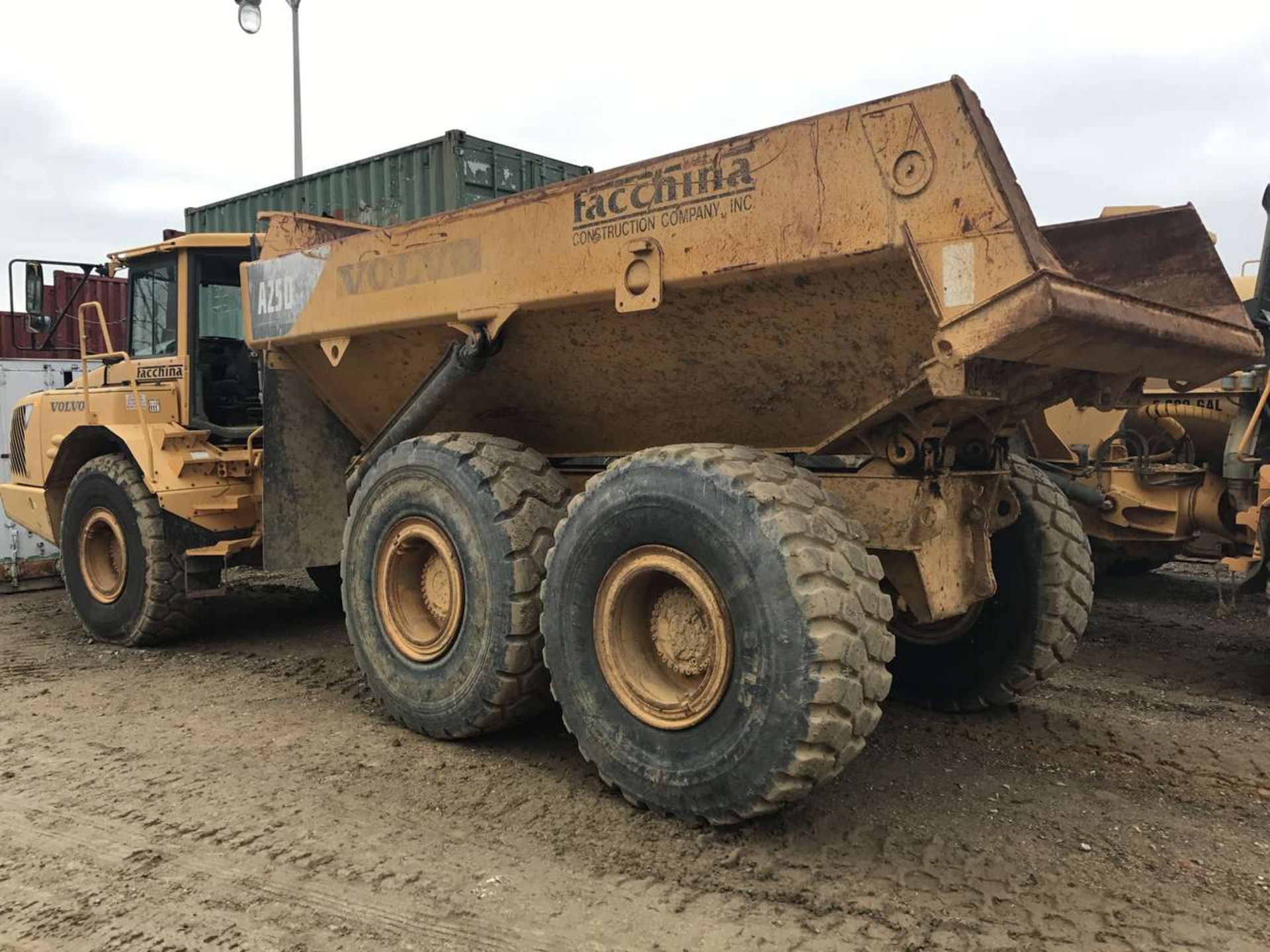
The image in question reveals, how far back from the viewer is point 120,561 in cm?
637

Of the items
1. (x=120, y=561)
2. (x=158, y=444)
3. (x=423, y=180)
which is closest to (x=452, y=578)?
(x=158, y=444)

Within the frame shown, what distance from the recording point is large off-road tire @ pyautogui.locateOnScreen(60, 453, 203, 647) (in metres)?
6.03

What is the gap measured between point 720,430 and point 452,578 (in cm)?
131

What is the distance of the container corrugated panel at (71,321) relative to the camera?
667cm

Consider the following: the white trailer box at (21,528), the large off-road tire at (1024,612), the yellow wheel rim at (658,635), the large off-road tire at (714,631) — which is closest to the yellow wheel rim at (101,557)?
the white trailer box at (21,528)

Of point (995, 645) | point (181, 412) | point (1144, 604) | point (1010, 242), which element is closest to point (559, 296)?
point (1010, 242)

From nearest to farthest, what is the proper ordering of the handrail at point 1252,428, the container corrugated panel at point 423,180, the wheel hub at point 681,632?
the wheel hub at point 681,632, the handrail at point 1252,428, the container corrugated panel at point 423,180

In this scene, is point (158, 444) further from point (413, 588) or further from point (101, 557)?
point (413, 588)

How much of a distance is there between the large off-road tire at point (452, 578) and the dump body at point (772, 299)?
0.49 meters

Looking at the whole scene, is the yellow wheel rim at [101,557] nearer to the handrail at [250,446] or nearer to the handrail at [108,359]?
the handrail at [108,359]

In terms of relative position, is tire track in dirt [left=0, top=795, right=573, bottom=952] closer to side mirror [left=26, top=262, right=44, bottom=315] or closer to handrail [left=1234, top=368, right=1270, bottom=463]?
side mirror [left=26, top=262, right=44, bottom=315]

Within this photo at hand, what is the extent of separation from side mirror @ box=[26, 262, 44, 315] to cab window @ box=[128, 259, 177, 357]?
0.57 meters

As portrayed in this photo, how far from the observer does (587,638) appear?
11.7ft

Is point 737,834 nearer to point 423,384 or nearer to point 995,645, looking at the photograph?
point 995,645
